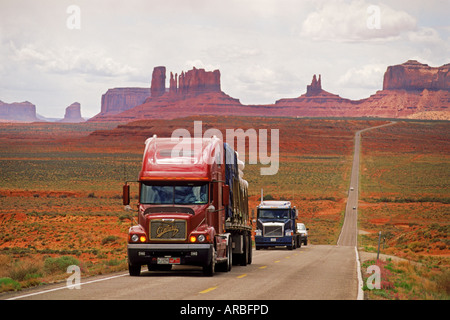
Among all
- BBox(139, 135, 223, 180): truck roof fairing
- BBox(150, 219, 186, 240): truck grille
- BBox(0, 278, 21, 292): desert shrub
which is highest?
BBox(139, 135, 223, 180): truck roof fairing

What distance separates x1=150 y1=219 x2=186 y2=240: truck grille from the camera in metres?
19.0

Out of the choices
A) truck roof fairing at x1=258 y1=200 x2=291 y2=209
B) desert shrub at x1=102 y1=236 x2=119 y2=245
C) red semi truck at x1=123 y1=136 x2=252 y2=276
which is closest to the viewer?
red semi truck at x1=123 y1=136 x2=252 y2=276

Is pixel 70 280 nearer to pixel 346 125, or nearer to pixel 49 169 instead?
pixel 49 169

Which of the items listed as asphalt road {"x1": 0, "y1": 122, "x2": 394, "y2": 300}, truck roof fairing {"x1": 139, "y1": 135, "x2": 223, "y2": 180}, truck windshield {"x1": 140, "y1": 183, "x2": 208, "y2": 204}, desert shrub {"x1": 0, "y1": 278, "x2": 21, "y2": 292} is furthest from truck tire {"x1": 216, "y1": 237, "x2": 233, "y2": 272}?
desert shrub {"x1": 0, "y1": 278, "x2": 21, "y2": 292}

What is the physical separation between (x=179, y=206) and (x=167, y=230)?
787mm

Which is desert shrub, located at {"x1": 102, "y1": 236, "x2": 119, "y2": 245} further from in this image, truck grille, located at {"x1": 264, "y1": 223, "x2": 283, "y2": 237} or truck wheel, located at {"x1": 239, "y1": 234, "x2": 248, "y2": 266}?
truck wheel, located at {"x1": 239, "y1": 234, "x2": 248, "y2": 266}

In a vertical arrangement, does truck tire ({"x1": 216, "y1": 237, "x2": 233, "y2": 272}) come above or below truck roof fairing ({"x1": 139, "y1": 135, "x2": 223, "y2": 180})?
below

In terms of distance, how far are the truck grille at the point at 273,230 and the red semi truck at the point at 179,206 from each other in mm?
21896

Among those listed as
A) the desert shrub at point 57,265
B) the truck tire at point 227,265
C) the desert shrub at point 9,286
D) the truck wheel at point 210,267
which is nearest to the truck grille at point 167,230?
the truck wheel at point 210,267

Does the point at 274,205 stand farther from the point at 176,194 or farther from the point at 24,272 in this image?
the point at 24,272

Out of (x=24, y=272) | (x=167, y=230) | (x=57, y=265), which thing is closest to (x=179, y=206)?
(x=167, y=230)

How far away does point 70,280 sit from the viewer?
18.2m

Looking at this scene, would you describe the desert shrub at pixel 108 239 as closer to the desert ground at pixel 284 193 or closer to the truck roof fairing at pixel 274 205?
the desert ground at pixel 284 193

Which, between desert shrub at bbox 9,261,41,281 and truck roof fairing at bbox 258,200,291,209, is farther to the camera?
truck roof fairing at bbox 258,200,291,209
